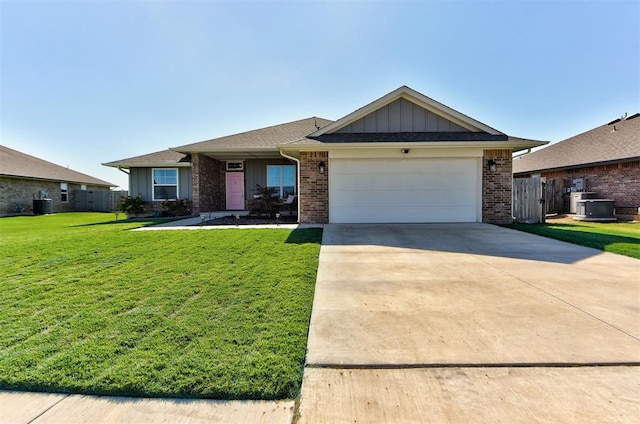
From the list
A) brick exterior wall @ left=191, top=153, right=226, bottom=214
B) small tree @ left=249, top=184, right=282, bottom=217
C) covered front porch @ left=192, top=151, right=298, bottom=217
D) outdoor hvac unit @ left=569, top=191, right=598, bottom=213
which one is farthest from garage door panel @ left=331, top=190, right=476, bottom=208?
outdoor hvac unit @ left=569, top=191, right=598, bottom=213

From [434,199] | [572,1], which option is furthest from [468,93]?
[434,199]

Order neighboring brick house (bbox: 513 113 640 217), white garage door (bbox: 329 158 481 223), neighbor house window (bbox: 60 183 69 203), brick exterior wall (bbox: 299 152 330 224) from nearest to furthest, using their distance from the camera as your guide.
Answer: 1. white garage door (bbox: 329 158 481 223)
2. brick exterior wall (bbox: 299 152 330 224)
3. neighboring brick house (bbox: 513 113 640 217)
4. neighbor house window (bbox: 60 183 69 203)

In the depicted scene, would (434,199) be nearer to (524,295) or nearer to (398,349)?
(524,295)

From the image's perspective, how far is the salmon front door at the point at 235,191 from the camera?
14.9 metres

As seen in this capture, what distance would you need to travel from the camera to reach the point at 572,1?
28.0 ft

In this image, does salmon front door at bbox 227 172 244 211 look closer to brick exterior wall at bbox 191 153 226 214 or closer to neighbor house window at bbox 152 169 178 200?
brick exterior wall at bbox 191 153 226 214

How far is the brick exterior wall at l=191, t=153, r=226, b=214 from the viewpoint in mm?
12648

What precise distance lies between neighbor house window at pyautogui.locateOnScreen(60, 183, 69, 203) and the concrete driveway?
2530 centimetres

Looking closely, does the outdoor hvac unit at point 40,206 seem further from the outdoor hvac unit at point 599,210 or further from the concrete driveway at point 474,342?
the outdoor hvac unit at point 599,210

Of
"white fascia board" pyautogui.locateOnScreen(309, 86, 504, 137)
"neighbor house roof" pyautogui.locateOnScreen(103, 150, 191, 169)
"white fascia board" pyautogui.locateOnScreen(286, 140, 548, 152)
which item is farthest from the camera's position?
"neighbor house roof" pyautogui.locateOnScreen(103, 150, 191, 169)

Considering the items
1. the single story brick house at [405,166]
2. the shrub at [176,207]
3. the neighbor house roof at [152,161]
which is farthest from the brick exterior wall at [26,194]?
the single story brick house at [405,166]

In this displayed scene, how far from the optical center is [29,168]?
65.8 ft

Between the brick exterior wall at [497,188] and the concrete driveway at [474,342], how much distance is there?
497cm

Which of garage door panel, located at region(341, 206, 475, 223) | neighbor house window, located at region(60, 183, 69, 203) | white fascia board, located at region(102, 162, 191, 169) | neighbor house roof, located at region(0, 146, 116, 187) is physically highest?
neighbor house roof, located at region(0, 146, 116, 187)
